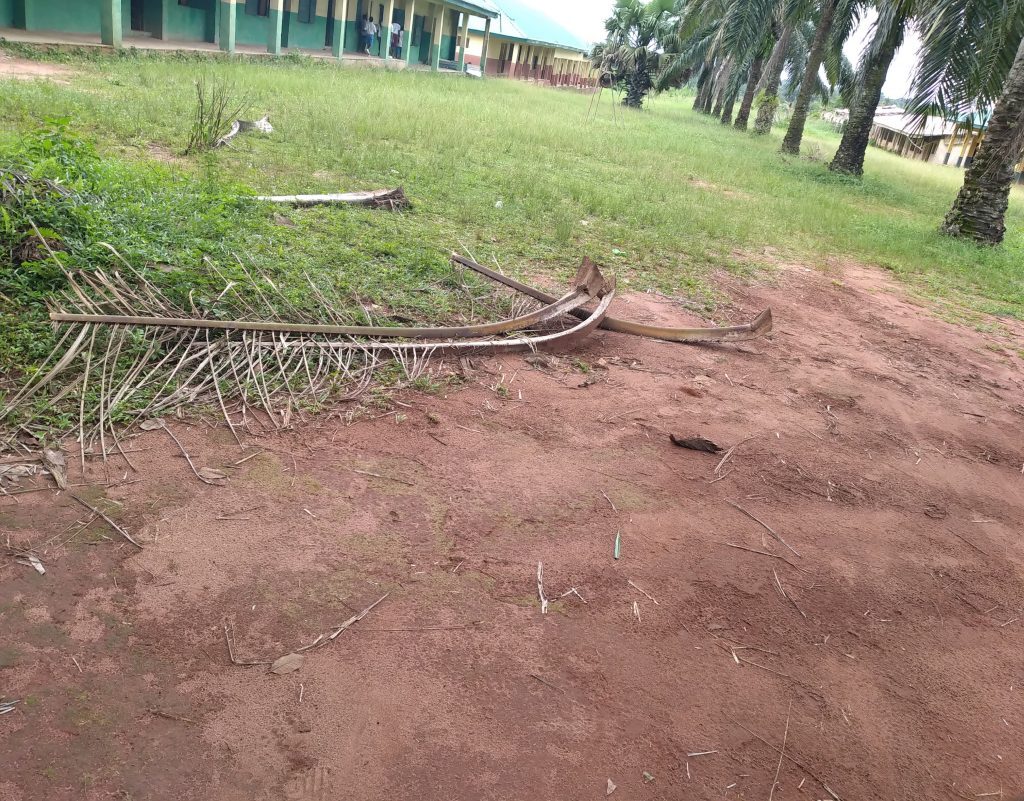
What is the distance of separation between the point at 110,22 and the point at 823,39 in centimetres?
1540

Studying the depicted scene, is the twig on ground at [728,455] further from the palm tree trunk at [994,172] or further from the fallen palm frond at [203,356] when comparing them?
the palm tree trunk at [994,172]

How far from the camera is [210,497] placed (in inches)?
120

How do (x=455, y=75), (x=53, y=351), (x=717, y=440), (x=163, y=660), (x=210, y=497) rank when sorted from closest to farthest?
(x=163, y=660)
(x=210, y=497)
(x=53, y=351)
(x=717, y=440)
(x=455, y=75)

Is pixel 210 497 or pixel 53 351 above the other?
pixel 53 351

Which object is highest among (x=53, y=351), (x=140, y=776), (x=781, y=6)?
(x=781, y=6)

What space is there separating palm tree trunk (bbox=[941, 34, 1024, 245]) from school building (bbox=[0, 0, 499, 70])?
15.9m

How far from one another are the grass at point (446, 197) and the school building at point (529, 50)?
2552 centimetres

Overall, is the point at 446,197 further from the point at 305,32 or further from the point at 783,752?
the point at 305,32

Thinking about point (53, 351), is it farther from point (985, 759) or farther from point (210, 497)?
point (985, 759)

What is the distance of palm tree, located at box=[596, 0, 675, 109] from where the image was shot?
2933 centimetres

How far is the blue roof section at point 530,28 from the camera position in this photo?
130 ft

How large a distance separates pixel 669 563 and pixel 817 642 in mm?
609

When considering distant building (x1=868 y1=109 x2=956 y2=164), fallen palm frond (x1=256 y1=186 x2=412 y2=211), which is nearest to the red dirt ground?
fallen palm frond (x1=256 y1=186 x2=412 y2=211)

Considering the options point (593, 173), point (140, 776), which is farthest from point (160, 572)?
point (593, 173)
